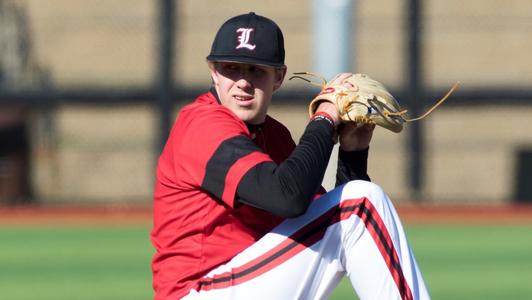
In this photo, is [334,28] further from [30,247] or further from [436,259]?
[30,247]

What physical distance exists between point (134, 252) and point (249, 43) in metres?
4.63

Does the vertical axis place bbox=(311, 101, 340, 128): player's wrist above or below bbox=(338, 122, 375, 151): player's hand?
above

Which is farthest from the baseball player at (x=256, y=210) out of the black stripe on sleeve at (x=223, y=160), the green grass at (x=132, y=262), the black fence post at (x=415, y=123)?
the black fence post at (x=415, y=123)

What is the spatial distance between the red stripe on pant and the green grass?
8.15 feet

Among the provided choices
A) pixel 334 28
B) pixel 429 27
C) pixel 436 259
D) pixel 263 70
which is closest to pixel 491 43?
pixel 429 27

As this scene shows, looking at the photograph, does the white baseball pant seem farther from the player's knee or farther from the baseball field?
the baseball field

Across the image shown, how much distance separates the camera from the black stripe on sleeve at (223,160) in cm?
356

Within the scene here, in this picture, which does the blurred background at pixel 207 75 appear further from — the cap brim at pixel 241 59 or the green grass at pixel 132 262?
the cap brim at pixel 241 59

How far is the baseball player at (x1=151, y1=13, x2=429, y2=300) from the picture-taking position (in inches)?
140

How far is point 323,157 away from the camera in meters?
3.59

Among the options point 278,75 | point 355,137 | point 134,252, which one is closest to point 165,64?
point 134,252

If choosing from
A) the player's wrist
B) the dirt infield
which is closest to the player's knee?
the player's wrist

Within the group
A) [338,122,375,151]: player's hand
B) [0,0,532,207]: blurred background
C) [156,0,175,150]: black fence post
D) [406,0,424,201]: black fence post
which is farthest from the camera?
[0,0,532,207]: blurred background

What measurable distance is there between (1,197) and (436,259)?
611 centimetres
